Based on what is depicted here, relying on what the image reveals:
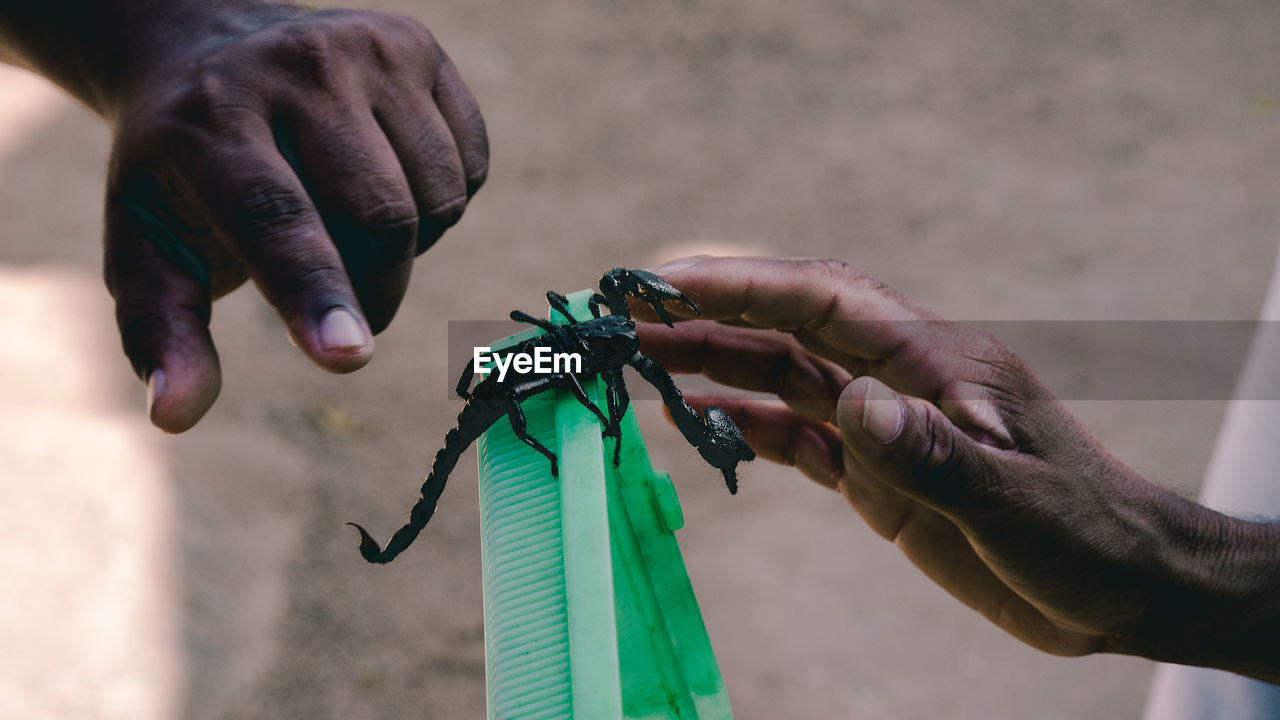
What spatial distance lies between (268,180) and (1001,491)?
1816 mm

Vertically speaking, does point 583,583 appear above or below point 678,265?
below

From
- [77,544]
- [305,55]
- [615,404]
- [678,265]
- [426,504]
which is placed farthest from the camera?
[77,544]

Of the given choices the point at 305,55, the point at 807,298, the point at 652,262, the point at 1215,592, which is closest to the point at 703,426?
the point at 807,298

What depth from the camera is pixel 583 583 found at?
5.13 feet

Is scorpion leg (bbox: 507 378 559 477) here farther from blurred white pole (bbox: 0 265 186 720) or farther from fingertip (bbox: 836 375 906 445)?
blurred white pole (bbox: 0 265 186 720)

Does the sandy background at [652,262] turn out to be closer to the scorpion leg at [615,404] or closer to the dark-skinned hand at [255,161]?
the dark-skinned hand at [255,161]

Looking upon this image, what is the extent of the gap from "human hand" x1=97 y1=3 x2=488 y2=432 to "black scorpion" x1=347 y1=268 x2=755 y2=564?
0.30 m

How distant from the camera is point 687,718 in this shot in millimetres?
1896

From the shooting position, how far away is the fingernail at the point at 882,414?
2074 mm

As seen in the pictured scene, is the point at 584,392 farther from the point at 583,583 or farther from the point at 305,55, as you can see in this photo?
the point at 305,55

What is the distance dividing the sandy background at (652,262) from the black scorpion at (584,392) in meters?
2.14

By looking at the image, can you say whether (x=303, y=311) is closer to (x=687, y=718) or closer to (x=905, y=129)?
(x=687, y=718)

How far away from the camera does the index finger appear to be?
2766 millimetres

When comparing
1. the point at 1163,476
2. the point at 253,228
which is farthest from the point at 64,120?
the point at 1163,476
